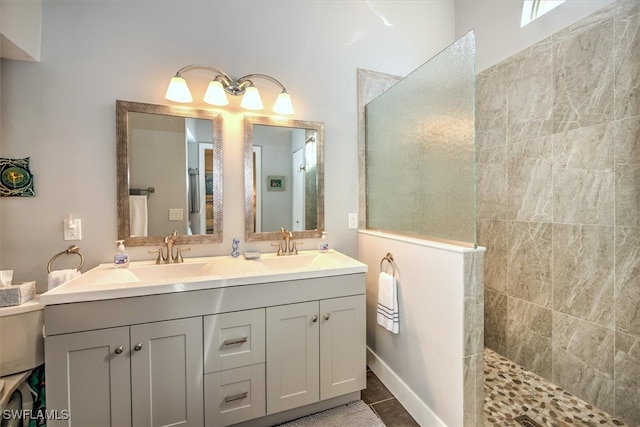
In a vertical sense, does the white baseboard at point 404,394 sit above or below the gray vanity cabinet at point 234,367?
below

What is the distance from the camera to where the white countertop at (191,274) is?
116cm

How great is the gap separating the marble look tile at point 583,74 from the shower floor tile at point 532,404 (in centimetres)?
169

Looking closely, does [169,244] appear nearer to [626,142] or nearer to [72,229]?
[72,229]

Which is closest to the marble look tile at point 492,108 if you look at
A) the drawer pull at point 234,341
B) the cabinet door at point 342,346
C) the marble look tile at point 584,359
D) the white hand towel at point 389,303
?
the marble look tile at point 584,359

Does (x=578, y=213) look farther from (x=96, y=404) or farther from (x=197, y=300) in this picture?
(x=96, y=404)

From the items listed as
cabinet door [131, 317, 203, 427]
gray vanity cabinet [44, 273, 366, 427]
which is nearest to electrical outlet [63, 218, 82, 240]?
gray vanity cabinet [44, 273, 366, 427]

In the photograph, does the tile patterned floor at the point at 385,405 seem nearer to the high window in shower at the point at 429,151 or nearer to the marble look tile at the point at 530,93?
the high window in shower at the point at 429,151

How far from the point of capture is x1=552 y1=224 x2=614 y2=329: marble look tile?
60.9 inches

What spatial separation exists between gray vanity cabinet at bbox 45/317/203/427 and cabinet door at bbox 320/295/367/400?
644 mm

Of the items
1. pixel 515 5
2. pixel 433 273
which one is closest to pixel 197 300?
pixel 433 273

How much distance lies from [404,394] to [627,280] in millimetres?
1386

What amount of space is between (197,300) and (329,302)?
69 centimetres

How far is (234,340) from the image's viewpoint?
135cm

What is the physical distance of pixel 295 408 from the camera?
152 centimetres
